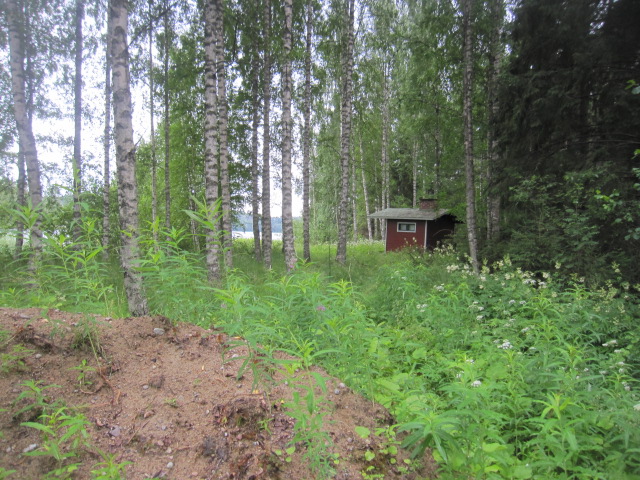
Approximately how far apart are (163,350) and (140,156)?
15.4 m

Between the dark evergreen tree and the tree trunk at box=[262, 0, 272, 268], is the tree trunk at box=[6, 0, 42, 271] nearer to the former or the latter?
the tree trunk at box=[262, 0, 272, 268]

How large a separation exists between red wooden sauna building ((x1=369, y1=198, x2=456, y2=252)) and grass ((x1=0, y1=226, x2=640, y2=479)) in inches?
521

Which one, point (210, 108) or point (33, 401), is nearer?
point (33, 401)

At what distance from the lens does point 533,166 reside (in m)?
8.34

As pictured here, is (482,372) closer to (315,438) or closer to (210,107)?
(315,438)

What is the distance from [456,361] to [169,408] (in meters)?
2.47

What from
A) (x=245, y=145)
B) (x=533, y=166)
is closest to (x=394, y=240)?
(x=245, y=145)

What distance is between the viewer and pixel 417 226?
19.4m

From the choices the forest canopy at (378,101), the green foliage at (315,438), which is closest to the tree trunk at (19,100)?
the forest canopy at (378,101)

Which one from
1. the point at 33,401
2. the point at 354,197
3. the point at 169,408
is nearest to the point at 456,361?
the point at 169,408

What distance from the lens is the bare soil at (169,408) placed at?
1845 millimetres

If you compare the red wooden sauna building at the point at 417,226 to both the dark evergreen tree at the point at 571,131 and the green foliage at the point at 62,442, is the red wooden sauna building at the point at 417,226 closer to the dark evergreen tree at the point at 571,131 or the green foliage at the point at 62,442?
the dark evergreen tree at the point at 571,131

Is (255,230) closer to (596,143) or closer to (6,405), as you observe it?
(596,143)

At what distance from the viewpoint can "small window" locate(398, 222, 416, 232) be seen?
1950 centimetres
